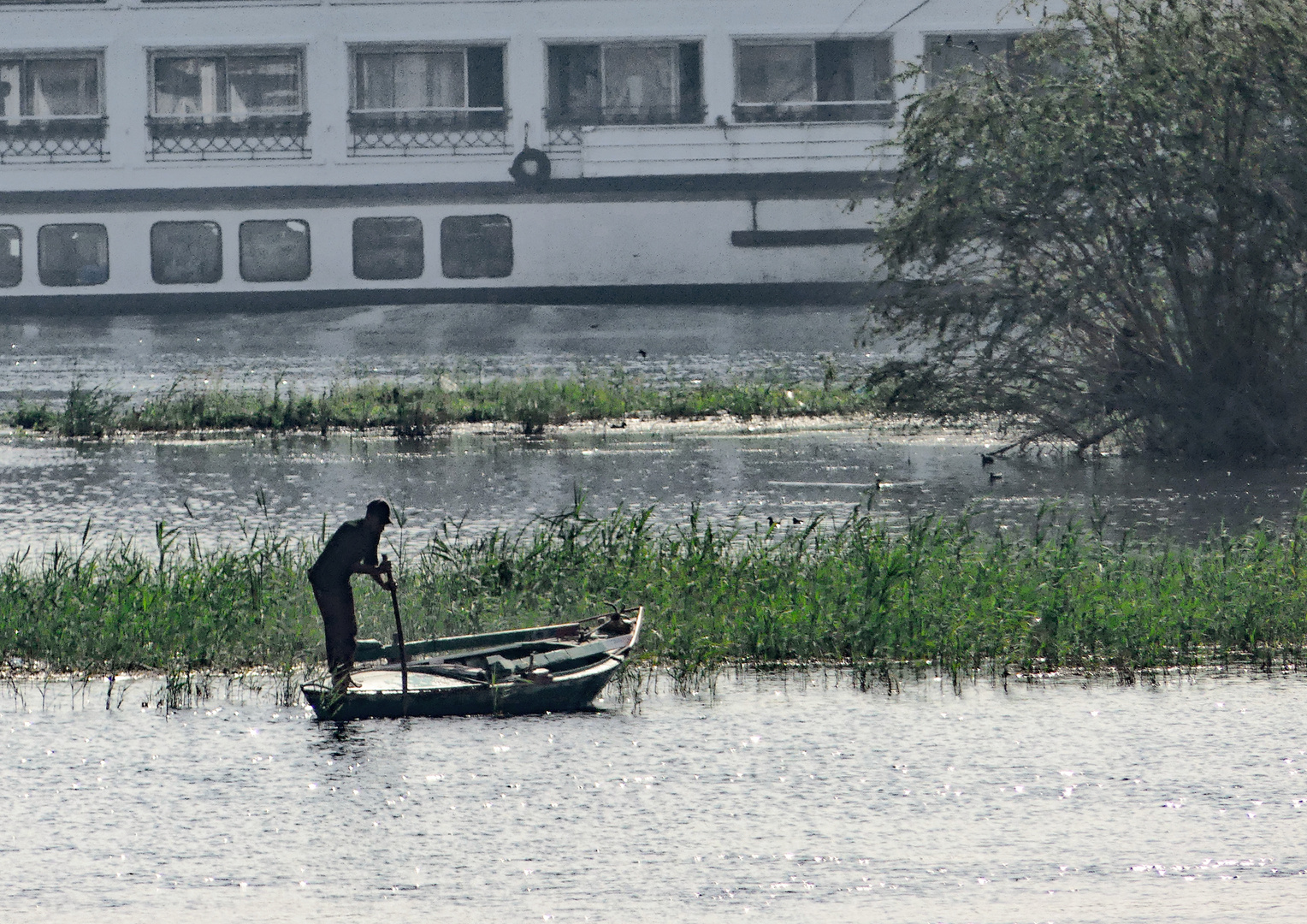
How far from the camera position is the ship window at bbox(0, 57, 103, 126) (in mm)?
46219

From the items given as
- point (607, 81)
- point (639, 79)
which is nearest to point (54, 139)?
point (607, 81)

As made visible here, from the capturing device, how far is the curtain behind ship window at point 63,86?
46.2 m

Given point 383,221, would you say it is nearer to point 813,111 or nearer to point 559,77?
point 559,77

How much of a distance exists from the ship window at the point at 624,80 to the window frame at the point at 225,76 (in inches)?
213

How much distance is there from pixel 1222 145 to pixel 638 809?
1497 centimetres

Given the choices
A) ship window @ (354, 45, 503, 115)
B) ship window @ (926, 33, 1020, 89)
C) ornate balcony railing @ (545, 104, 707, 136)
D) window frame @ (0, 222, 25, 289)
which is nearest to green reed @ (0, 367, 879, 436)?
window frame @ (0, 222, 25, 289)

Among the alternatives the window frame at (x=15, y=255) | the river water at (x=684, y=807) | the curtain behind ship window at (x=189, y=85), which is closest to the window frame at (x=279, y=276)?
the curtain behind ship window at (x=189, y=85)

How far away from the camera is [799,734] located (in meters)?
11.1

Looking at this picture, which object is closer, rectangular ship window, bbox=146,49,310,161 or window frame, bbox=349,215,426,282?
window frame, bbox=349,215,426,282

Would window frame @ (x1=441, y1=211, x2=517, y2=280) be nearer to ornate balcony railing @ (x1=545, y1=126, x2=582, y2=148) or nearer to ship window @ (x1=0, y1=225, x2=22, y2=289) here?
ornate balcony railing @ (x1=545, y1=126, x2=582, y2=148)

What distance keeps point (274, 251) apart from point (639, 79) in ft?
28.7

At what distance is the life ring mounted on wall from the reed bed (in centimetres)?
2905

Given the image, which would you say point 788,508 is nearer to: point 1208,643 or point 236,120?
point 1208,643

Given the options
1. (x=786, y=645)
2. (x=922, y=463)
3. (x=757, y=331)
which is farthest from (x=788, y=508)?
(x=757, y=331)
